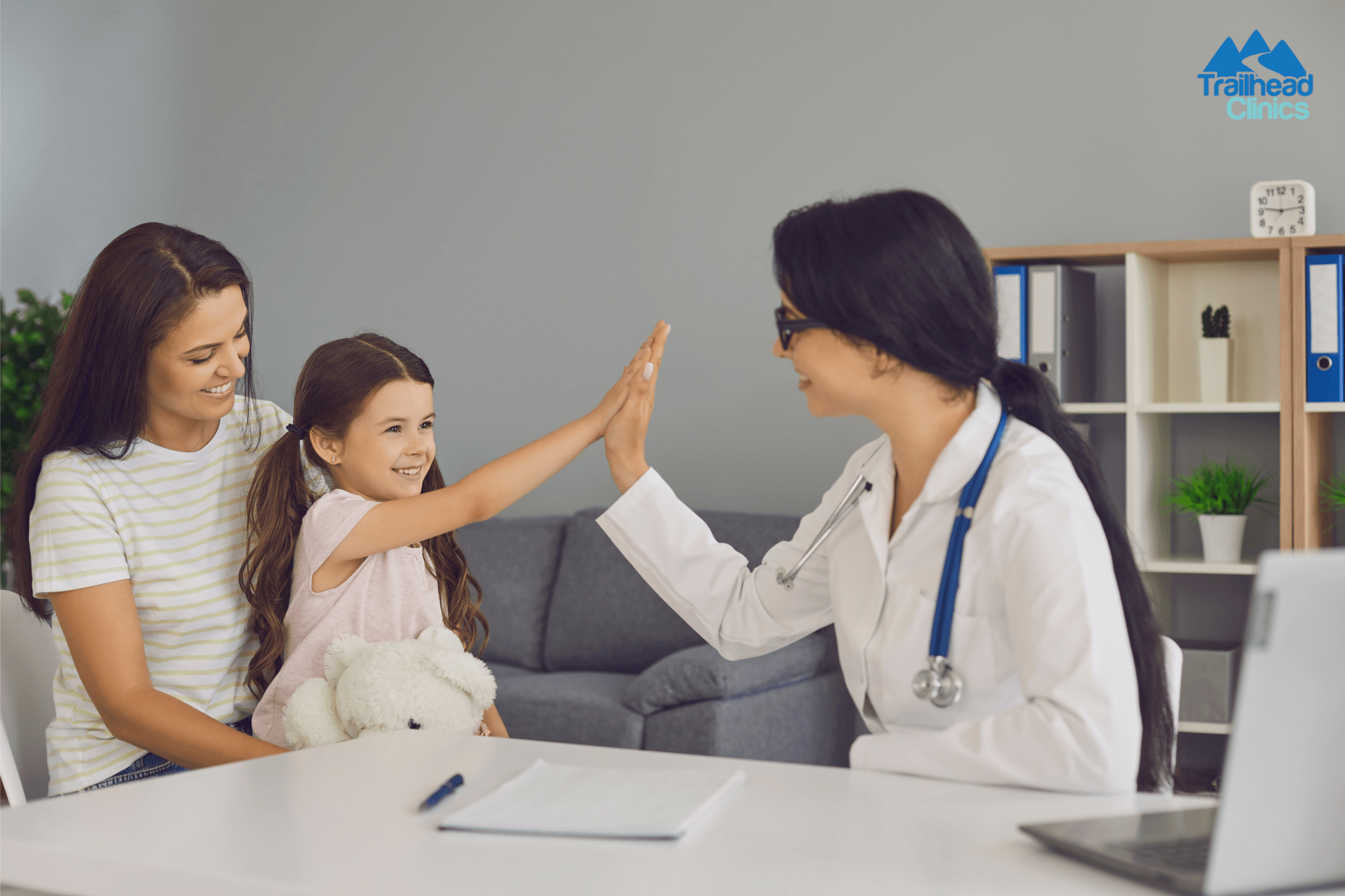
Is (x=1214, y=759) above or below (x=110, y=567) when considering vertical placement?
below

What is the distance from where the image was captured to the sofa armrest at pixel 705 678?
2.94 metres

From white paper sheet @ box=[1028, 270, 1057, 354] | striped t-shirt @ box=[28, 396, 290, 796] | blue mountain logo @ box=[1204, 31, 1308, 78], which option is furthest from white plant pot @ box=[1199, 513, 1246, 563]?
striped t-shirt @ box=[28, 396, 290, 796]

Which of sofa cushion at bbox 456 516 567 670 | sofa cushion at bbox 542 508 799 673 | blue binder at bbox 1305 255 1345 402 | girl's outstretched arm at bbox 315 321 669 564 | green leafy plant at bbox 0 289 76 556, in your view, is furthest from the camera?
green leafy plant at bbox 0 289 76 556

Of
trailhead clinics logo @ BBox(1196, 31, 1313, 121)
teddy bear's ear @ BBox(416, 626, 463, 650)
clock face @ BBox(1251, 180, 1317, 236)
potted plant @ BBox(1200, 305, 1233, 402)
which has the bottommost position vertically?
teddy bear's ear @ BBox(416, 626, 463, 650)

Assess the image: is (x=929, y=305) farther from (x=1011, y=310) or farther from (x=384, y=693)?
(x=1011, y=310)

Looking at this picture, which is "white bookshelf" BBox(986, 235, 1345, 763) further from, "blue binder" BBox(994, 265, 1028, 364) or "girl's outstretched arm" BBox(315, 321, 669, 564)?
"girl's outstretched arm" BBox(315, 321, 669, 564)

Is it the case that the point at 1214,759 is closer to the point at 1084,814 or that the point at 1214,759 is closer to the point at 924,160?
the point at 924,160

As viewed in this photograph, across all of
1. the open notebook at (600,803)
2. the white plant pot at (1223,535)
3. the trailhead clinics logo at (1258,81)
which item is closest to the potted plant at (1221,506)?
the white plant pot at (1223,535)

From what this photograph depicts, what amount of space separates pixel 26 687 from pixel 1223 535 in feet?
8.77

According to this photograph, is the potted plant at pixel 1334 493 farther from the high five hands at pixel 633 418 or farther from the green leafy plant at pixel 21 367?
the green leafy plant at pixel 21 367

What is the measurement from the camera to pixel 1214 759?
3174 millimetres

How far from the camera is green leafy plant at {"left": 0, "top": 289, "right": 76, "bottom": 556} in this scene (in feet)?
14.0

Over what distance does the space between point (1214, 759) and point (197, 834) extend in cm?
291

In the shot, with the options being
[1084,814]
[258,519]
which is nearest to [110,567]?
[258,519]
